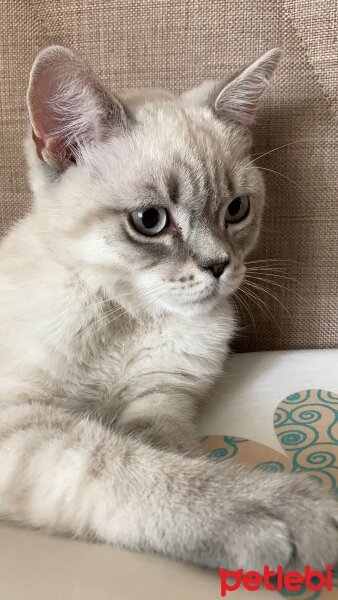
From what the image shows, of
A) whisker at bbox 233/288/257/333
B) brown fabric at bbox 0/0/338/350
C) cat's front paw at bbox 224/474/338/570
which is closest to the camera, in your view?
cat's front paw at bbox 224/474/338/570

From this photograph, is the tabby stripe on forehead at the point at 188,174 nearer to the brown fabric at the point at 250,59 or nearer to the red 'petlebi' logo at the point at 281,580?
the brown fabric at the point at 250,59

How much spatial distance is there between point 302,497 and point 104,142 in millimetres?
704

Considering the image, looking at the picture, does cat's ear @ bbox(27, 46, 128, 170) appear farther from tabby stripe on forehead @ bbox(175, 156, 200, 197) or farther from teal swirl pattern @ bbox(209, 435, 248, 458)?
teal swirl pattern @ bbox(209, 435, 248, 458)

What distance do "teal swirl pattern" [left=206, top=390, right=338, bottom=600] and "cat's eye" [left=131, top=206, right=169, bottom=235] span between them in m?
0.41

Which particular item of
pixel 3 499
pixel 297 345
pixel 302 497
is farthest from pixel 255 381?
pixel 3 499

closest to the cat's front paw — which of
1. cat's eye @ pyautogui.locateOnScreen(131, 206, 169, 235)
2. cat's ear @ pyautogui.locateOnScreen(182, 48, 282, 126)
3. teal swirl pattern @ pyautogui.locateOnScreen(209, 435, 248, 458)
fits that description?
teal swirl pattern @ pyautogui.locateOnScreen(209, 435, 248, 458)

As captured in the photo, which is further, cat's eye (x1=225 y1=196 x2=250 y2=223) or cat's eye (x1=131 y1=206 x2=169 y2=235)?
cat's eye (x1=225 y1=196 x2=250 y2=223)

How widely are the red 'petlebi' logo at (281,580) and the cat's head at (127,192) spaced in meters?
0.47

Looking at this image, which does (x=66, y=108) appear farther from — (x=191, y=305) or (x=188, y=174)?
(x=191, y=305)

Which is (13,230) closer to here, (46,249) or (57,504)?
(46,249)

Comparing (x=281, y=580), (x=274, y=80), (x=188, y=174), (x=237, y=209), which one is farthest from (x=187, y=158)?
(x=281, y=580)

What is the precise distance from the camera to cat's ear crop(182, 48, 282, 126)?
1169mm

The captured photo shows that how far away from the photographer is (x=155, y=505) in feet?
2.57

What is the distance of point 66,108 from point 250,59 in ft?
1.79
